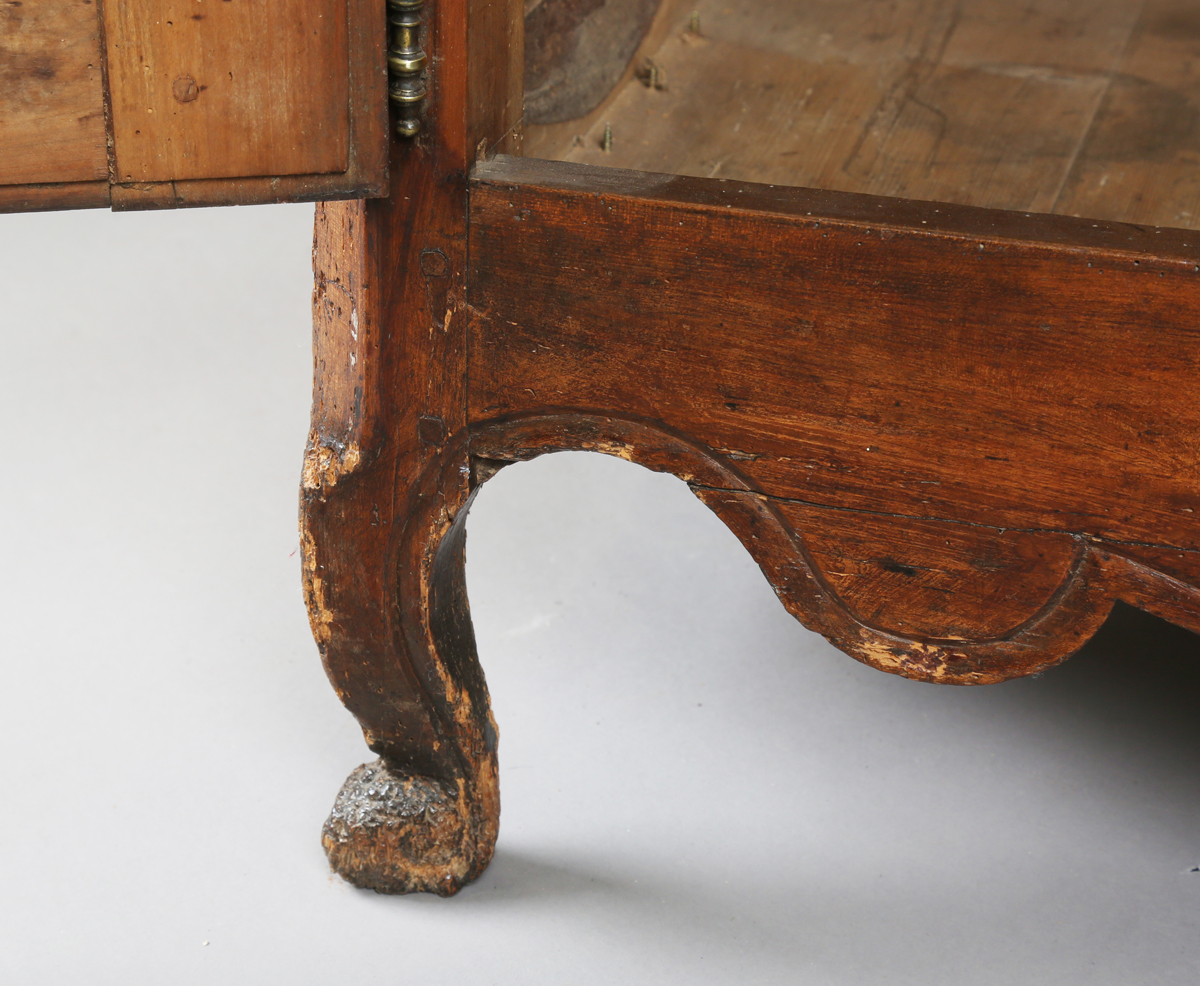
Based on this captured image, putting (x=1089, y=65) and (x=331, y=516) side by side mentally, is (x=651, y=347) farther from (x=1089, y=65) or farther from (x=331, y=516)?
(x=1089, y=65)

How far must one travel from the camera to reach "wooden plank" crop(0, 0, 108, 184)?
76 cm

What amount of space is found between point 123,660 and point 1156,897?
986 millimetres

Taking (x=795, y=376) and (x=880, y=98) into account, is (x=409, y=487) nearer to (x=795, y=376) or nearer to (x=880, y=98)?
(x=795, y=376)

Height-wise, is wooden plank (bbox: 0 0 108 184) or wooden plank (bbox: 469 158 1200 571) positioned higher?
wooden plank (bbox: 0 0 108 184)

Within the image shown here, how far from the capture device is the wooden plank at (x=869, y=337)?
86 cm

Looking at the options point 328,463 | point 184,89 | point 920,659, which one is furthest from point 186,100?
point 920,659

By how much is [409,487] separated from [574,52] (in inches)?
17.2

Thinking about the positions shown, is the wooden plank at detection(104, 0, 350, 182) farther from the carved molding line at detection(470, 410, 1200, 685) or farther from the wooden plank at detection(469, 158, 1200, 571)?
the carved molding line at detection(470, 410, 1200, 685)

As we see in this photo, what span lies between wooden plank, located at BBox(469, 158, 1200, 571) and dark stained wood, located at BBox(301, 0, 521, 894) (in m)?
0.04

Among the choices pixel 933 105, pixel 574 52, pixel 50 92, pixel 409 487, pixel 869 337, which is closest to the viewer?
pixel 50 92

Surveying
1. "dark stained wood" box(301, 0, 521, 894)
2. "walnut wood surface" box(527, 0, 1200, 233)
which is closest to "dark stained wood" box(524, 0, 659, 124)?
"walnut wood surface" box(527, 0, 1200, 233)

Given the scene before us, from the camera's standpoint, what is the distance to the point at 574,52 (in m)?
1.25

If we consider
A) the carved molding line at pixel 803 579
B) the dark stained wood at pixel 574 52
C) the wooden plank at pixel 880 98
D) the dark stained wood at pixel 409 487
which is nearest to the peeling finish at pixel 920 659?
the carved molding line at pixel 803 579

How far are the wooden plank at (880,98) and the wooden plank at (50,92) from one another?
0.46 m
